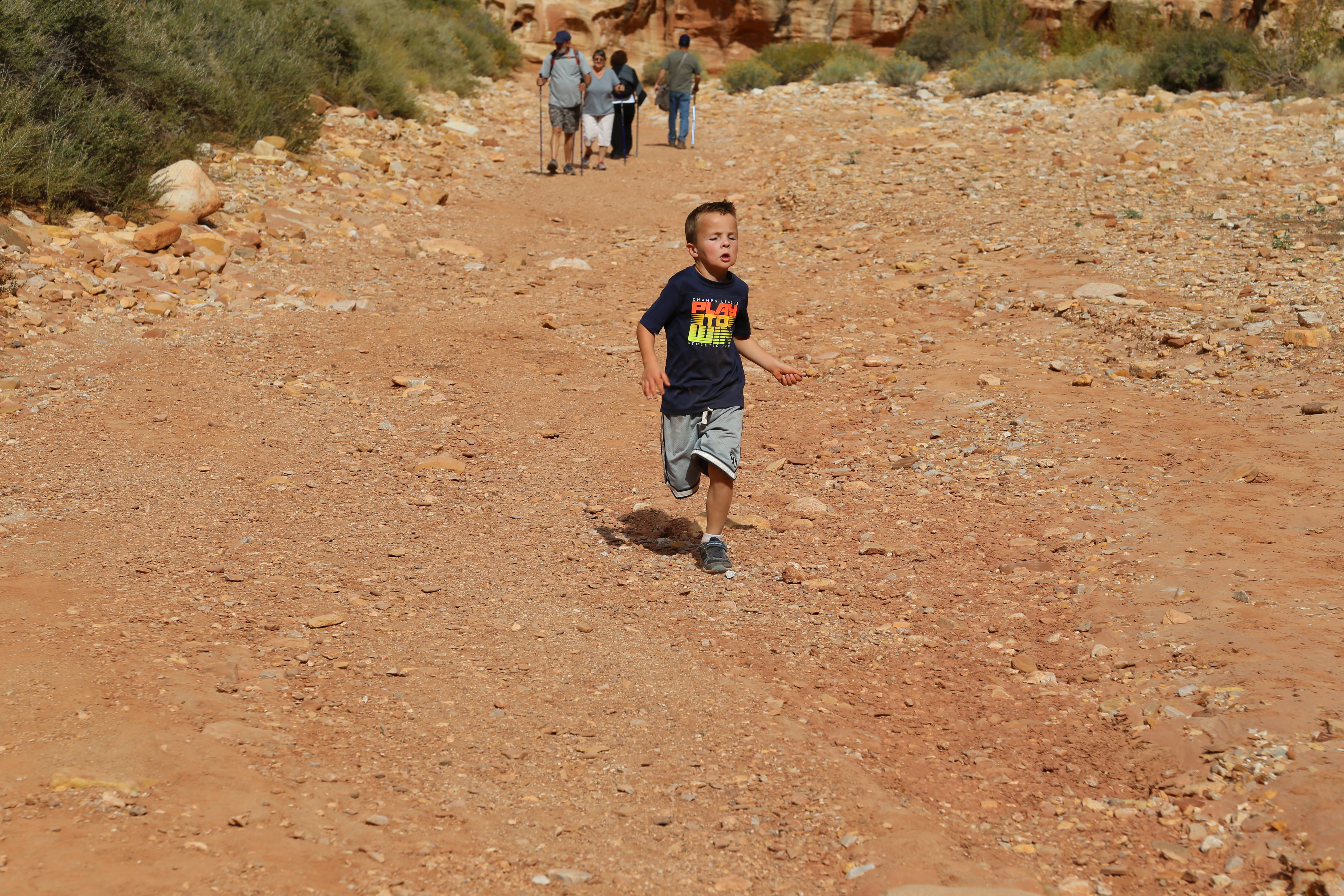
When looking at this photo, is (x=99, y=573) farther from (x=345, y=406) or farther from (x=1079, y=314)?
(x=1079, y=314)

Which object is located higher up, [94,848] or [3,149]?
[3,149]

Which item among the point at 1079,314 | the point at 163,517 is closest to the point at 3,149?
the point at 163,517

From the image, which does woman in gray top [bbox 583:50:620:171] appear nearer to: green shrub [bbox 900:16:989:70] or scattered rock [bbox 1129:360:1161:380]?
scattered rock [bbox 1129:360:1161:380]

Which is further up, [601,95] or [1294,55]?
[1294,55]

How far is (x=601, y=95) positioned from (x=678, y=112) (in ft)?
8.65

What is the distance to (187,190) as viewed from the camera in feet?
30.4

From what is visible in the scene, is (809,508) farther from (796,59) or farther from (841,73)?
(796,59)

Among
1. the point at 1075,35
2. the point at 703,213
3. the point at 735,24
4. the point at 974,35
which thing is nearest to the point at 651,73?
the point at 735,24

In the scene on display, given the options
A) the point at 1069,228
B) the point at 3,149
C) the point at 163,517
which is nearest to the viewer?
the point at 163,517

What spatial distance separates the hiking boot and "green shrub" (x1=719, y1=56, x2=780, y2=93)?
1848 centimetres

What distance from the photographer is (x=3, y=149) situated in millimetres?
8031

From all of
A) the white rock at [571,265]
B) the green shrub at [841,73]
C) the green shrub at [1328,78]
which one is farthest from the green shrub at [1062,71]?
the white rock at [571,265]

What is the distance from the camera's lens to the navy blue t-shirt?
4.32m

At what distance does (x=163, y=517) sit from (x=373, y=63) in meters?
12.4
